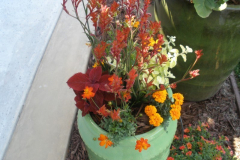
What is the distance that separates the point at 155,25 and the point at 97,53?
0.26 m

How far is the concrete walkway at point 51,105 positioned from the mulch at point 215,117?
104 millimetres

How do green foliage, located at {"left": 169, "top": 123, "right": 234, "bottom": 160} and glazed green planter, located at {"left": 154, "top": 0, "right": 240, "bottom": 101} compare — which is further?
green foliage, located at {"left": 169, "top": 123, "right": 234, "bottom": 160}

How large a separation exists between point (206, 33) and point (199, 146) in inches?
33.2

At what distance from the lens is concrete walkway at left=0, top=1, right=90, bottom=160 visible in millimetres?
1658

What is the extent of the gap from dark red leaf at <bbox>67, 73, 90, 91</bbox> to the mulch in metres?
0.81

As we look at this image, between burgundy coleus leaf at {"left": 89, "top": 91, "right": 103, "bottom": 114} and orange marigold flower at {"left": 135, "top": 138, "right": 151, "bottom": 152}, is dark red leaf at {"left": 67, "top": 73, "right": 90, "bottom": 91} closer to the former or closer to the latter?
burgundy coleus leaf at {"left": 89, "top": 91, "right": 103, "bottom": 114}

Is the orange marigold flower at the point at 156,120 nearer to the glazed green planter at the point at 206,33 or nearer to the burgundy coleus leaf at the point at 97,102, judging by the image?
the burgundy coleus leaf at the point at 97,102

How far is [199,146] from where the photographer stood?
1.69 meters

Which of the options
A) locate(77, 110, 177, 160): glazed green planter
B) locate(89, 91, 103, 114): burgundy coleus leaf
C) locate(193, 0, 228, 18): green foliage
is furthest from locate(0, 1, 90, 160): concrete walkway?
locate(193, 0, 228, 18): green foliage

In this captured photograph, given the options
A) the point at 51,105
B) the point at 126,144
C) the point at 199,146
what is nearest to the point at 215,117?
the point at 199,146

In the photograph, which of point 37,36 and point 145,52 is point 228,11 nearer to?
point 145,52

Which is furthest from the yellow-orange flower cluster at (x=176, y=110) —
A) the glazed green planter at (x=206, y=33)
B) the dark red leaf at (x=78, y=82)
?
the glazed green planter at (x=206, y=33)

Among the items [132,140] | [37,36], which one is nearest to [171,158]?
[132,140]

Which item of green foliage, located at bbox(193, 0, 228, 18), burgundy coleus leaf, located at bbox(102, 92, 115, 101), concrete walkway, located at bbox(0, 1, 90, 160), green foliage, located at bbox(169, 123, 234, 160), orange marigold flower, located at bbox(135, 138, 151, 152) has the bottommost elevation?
green foliage, located at bbox(169, 123, 234, 160)
